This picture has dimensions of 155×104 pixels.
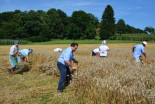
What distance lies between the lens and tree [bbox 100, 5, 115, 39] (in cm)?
6341

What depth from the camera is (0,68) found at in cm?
967

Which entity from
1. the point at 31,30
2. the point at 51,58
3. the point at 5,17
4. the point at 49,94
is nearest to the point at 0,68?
the point at 51,58

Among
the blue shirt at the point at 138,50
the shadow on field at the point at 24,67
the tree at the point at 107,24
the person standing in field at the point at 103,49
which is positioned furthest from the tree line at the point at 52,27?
the blue shirt at the point at 138,50

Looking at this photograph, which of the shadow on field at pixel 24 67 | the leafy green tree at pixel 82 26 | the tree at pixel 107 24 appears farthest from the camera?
the leafy green tree at pixel 82 26

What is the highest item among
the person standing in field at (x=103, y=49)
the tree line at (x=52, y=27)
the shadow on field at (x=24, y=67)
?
the tree line at (x=52, y=27)

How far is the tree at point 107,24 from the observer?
6341 cm

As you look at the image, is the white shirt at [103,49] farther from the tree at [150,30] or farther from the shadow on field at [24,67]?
the tree at [150,30]

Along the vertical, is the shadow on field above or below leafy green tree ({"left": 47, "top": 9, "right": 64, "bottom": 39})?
below

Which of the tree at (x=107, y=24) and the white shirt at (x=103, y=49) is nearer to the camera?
the white shirt at (x=103, y=49)

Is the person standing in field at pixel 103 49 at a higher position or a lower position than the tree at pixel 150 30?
lower

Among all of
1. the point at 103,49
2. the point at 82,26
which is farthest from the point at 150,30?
the point at 103,49

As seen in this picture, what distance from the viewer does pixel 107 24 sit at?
65.2 m

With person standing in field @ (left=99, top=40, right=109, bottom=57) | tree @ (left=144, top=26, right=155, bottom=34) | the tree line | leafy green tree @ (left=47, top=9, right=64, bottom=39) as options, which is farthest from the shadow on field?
tree @ (left=144, top=26, right=155, bottom=34)

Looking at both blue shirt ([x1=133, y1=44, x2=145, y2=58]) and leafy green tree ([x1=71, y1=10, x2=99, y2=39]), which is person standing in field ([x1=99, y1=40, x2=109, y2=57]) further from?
leafy green tree ([x1=71, y1=10, x2=99, y2=39])
